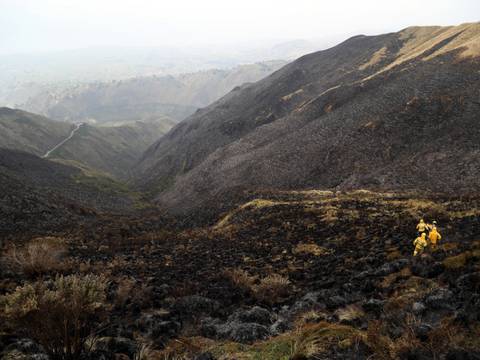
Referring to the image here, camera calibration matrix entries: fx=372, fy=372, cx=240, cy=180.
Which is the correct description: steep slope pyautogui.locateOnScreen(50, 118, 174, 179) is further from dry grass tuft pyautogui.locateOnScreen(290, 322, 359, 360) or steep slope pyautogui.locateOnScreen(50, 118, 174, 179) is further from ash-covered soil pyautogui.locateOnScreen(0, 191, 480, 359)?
dry grass tuft pyautogui.locateOnScreen(290, 322, 359, 360)

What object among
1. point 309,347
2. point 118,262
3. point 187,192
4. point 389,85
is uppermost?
point 389,85

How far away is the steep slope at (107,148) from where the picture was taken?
12125 centimetres

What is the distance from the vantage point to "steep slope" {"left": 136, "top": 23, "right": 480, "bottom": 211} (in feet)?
122

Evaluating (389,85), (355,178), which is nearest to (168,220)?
(355,178)

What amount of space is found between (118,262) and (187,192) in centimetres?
3910

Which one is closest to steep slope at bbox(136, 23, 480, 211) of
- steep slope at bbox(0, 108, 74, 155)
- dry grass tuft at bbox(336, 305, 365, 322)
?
dry grass tuft at bbox(336, 305, 365, 322)

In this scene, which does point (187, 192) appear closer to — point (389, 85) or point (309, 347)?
point (389, 85)

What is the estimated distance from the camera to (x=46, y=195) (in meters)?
42.8

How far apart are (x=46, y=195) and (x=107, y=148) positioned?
106877 millimetres

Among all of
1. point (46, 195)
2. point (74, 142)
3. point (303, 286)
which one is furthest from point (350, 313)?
point (74, 142)

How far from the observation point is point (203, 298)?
1291cm

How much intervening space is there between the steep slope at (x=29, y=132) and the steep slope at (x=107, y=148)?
19.6ft

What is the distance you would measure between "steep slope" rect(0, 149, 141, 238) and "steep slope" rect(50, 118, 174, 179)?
36.2 m

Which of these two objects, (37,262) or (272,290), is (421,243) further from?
(37,262)
